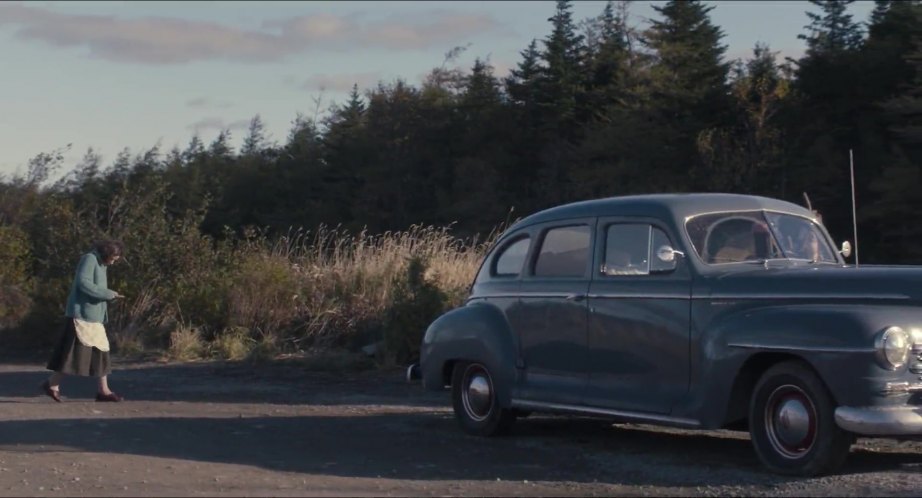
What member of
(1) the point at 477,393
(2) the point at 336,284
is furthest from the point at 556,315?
(2) the point at 336,284

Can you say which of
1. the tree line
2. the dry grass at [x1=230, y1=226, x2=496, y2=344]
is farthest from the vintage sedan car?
the tree line

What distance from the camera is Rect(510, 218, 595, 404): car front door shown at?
9852 millimetres

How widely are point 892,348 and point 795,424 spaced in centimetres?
86

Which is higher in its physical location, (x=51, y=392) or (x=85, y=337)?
(x=85, y=337)

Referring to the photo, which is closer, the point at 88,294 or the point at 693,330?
the point at 693,330

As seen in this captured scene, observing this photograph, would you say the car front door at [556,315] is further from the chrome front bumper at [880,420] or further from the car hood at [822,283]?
the chrome front bumper at [880,420]

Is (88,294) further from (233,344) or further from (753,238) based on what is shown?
(753,238)

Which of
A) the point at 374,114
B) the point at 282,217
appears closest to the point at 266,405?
the point at 282,217

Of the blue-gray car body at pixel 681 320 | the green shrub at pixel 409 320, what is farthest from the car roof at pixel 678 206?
the green shrub at pixel 409 320

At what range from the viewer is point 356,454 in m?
9.91

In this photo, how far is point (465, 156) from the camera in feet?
160

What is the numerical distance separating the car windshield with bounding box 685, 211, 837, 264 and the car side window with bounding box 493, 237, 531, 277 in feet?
5.98

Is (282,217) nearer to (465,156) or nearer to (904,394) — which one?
Answer: (465,156)

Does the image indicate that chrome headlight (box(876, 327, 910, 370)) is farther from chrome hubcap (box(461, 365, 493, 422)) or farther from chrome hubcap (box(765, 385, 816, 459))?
chrome hubcap (box(461, 365, 493, 422))
